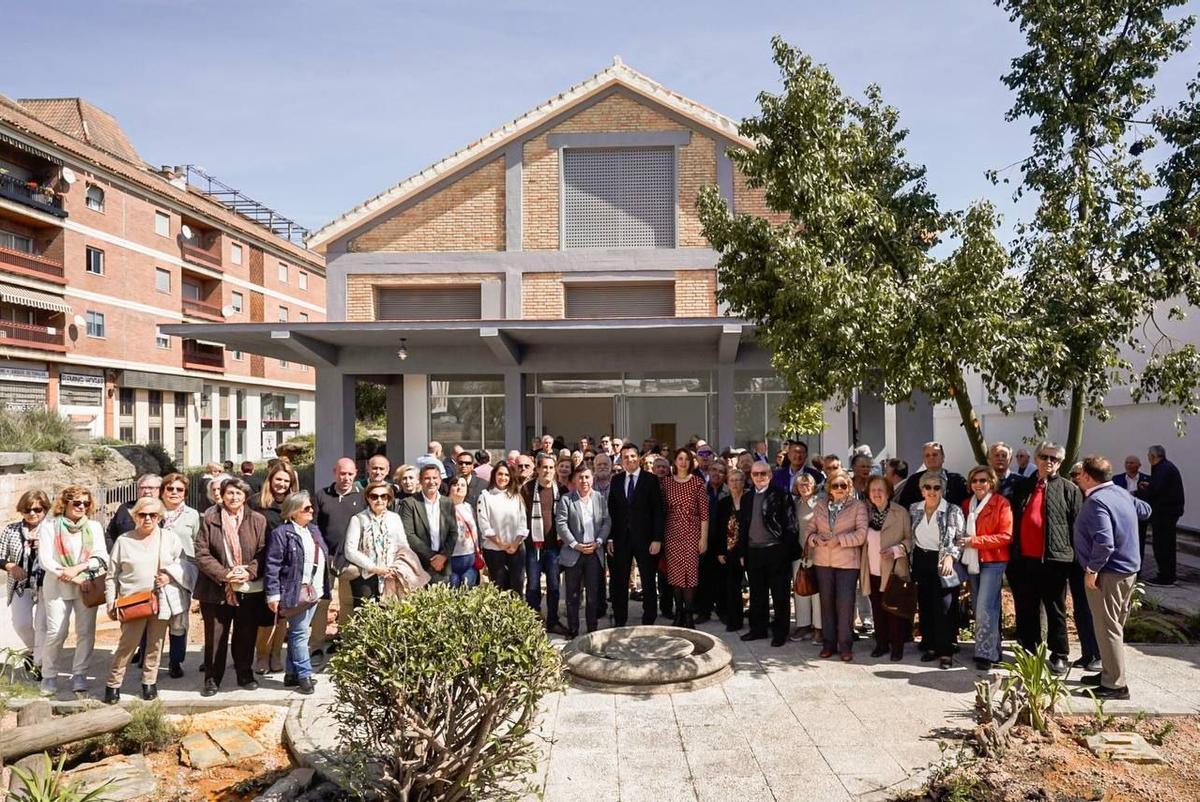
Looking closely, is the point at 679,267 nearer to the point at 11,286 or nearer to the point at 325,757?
the point at 325,757

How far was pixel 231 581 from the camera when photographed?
6109mm

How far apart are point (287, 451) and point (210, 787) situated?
360cm

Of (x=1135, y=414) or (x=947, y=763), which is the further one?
(x=1135, y=414)

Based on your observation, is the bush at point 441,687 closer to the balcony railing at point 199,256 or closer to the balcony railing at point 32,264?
the balcony railing at point 32,264

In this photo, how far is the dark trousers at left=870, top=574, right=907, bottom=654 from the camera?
6844 millimetres

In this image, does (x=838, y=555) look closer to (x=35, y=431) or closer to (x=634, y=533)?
(x=634, y=533)

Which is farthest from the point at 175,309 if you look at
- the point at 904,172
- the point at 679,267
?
the point at 904,172

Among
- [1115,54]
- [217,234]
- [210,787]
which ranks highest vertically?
[217,234]

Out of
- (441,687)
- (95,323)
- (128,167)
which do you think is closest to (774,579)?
(441,687)

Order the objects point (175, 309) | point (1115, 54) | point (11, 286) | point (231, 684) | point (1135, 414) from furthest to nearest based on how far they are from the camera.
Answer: point (175, 309)
point (11, 286)
point (1135, 414)
point (1115, 54)
point (231, 684)

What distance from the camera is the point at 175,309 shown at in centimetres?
3641

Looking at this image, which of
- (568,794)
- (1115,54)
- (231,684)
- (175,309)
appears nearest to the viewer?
(568,794)

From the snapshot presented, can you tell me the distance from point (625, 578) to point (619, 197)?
467 inches

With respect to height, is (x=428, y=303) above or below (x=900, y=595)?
above
